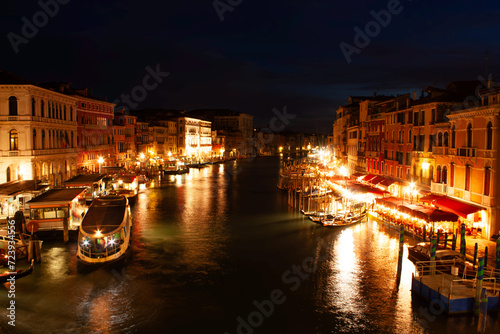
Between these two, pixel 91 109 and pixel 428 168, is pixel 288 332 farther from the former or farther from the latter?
pixel 91 109

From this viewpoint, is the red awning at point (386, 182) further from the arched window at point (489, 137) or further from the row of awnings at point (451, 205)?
the arched window at point (489, 137)

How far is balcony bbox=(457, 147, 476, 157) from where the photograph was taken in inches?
704

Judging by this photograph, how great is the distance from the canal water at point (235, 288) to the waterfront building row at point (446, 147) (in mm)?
3855

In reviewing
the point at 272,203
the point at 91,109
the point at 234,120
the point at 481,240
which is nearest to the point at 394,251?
the point at 481,240

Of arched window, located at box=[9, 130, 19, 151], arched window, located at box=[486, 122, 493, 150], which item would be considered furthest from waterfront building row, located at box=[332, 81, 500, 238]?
arched window, located at box=[9, 130, 19, 151]

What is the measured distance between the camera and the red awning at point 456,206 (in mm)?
17328

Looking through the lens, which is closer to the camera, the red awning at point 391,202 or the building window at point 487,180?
the building window at point 487,180

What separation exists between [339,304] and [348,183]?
1930 cm

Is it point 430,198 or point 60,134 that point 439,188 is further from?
point 60,134

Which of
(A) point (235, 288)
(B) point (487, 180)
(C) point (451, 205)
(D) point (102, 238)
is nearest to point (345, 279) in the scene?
(A) point (235, 288)

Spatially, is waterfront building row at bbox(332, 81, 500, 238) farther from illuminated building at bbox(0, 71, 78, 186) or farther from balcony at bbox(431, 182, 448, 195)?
illuminated building at bbox(0, 71, 78, 186)

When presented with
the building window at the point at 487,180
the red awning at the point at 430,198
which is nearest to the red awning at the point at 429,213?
the red awning at the point at 430,198

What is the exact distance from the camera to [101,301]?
1288 centimetres

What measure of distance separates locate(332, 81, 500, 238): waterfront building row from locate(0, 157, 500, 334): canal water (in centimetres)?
385
